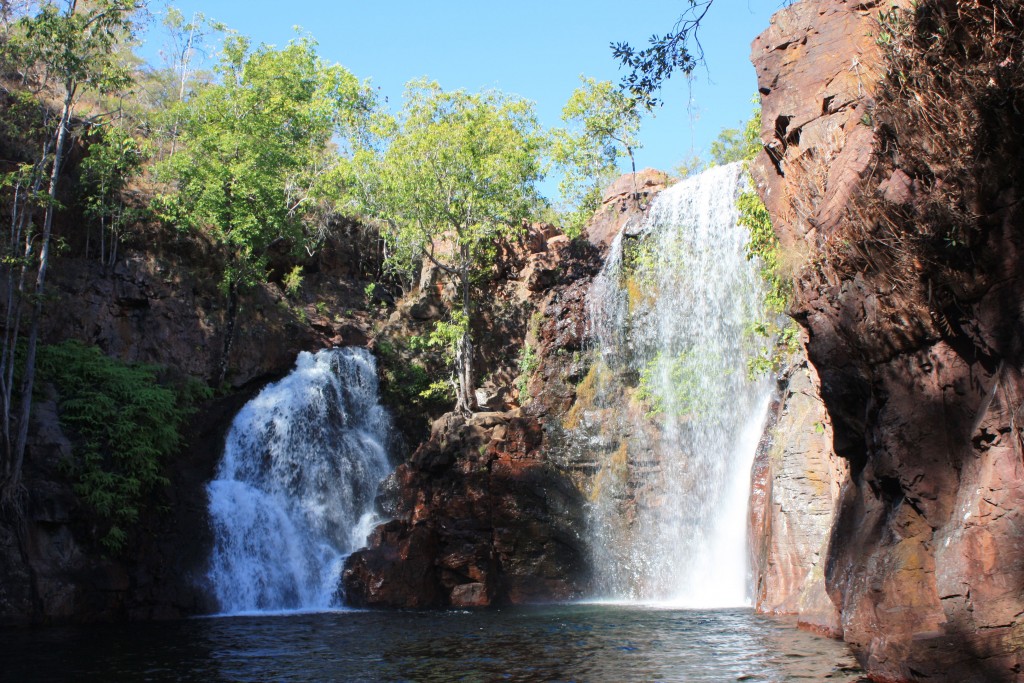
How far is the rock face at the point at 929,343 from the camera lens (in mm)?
6531

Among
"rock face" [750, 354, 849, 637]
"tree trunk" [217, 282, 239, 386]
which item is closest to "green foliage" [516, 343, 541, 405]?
"tree trunk" [217, 282, 239, 386]

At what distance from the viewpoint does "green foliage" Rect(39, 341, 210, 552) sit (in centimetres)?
1692

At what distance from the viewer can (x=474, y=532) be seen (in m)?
19.4

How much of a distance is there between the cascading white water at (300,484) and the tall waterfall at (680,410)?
20.6 feet

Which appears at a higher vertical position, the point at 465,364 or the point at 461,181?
the point at 461,181

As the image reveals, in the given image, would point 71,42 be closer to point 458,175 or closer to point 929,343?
point 458,175

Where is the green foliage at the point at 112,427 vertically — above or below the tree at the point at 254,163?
below

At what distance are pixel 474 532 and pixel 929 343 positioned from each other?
13539 mm

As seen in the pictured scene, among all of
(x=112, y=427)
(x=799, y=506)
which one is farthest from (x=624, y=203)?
(x=112, y=427)

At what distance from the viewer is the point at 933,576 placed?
729cm

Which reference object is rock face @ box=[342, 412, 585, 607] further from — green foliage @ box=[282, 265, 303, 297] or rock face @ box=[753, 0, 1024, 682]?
rock face @ box=[753, 0, 1024, 682]

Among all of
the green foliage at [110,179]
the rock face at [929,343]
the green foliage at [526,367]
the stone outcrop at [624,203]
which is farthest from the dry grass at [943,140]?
the green foliage at [110,179]

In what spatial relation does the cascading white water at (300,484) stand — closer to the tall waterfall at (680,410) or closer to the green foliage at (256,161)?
the green foliage at (256,161)

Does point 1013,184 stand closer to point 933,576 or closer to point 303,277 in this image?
point 933,576
